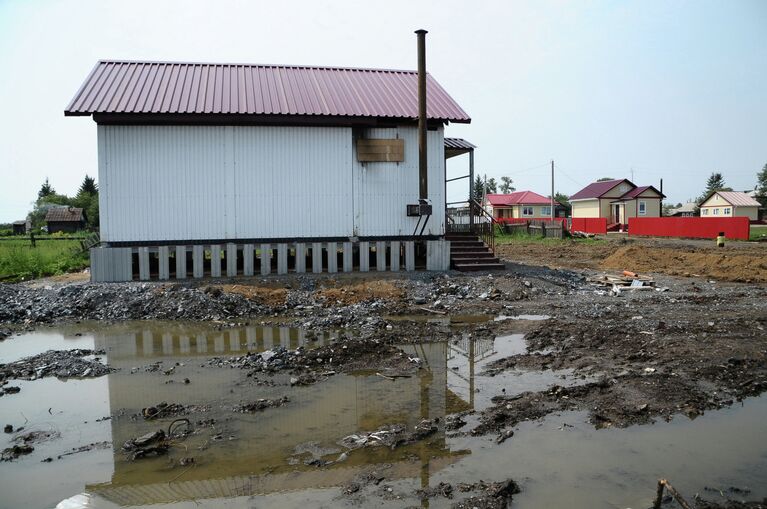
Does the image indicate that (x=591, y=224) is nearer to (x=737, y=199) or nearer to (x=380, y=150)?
(x=737, y=199)

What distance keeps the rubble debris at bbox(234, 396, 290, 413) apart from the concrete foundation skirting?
9801 millimetres

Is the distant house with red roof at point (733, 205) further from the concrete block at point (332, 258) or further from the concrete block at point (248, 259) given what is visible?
the concrete block at point (248, 259)

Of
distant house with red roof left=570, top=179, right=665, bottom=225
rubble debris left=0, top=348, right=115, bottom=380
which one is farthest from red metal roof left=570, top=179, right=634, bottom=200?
rubble debris left=0, top=348, right=115, bottom=380

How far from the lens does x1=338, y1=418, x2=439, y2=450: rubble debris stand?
6.18m

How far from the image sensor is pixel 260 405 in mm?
7297

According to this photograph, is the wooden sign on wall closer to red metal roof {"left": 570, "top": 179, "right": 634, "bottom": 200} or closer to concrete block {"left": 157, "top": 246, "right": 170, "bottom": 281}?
concrete block {"left": 157, "top": 246, "right": 170, "bottom": 281}

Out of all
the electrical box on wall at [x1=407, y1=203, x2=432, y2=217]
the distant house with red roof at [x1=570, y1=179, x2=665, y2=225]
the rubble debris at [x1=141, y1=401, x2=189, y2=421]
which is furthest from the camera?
the distant house with red roof at [x1=570, y1=179, x2=665, y2=225]

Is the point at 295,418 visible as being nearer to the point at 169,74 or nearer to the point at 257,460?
the point at 257,460

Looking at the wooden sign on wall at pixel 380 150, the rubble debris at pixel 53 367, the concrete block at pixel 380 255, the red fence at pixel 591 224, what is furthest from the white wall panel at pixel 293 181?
the red fence at pixel 591 224

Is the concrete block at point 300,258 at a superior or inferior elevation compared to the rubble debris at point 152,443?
superior

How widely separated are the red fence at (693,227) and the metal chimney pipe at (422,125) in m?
27.3

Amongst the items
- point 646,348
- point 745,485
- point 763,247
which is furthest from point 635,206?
point 745,485

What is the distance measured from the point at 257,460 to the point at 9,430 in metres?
3.11

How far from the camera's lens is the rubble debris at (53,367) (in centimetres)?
886
